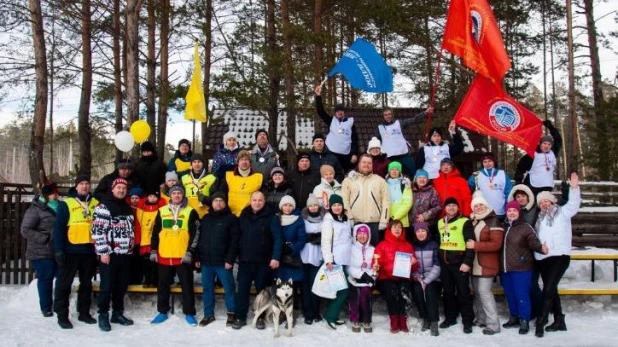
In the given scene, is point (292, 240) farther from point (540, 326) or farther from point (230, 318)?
point (540, 326)

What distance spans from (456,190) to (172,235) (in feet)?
13.2

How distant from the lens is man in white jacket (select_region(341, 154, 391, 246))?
714 cm

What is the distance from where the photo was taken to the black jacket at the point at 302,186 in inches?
302

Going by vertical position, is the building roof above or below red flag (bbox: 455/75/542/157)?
above

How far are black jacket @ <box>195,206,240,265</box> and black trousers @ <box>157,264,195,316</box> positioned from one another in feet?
0.99

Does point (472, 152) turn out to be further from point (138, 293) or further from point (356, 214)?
point (138, 293)

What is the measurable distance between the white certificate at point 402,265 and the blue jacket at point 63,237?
160 inches

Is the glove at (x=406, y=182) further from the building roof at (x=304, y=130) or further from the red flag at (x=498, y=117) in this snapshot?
the building roof at (x=304, y=130)

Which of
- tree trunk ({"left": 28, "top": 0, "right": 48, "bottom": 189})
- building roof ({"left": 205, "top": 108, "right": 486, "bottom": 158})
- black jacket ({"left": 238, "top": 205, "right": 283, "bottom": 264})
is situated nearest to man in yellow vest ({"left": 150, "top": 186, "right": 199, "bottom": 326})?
black jacket ({"left": 238, "top": 205, "right": 283, "bottom": 264})

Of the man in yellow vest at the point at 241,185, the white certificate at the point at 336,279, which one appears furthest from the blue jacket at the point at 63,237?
the white certificate at the point at 336,279

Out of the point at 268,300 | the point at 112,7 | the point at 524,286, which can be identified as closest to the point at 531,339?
the point at 524,286

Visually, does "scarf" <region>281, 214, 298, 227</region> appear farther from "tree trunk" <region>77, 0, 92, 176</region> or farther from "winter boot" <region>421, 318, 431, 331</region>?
"tree trunk" <region>77, 0, 92, 176</region>

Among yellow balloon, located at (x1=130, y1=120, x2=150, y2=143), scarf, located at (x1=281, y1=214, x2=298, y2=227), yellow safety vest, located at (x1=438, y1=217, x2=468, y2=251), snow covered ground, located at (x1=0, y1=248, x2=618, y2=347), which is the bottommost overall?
snow covered ground, located at (x1=0, y1=248, x2=618, y2=347)

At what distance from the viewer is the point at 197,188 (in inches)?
301
